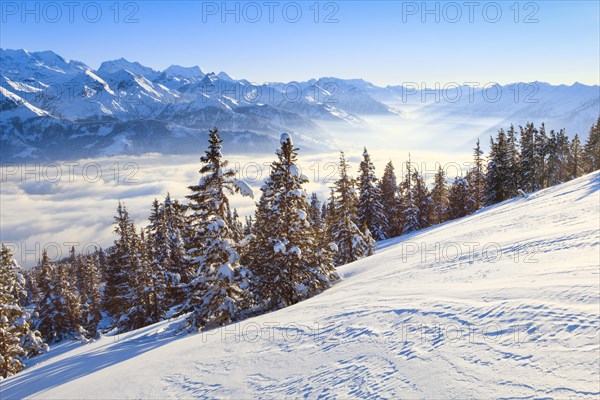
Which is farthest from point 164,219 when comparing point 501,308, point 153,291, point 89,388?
point 501,308

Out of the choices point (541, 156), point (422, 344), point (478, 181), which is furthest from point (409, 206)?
point (422, 344)

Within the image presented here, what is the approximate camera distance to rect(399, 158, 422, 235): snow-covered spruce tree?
1982 inches

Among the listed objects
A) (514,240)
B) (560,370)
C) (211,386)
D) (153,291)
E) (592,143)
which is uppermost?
(592,143)

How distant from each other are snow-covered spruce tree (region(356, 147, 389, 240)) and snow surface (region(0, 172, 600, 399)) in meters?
26.9

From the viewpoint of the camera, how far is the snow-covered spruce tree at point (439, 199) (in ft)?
185

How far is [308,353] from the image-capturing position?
970 cm

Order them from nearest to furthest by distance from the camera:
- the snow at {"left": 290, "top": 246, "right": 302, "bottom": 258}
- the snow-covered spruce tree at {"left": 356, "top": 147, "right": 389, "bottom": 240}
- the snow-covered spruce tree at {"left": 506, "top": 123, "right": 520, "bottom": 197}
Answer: the snow at {"left": 290, "top": 246, "right": 302, "bottom": 258} → the snow-covered spruce tree at {"left": 356, "top": 147, "right": 389, "bottom": 240} → the snow-covered spruce tree at {"left": 506, "top": 123, "right": 520, "bottom": 197}

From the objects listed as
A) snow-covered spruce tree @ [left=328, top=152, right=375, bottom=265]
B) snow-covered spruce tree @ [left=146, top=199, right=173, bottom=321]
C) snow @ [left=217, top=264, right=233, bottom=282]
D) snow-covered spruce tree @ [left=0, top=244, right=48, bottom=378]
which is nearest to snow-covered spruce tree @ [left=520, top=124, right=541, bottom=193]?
snow-covered spruce tree @ [left=328, top=152, right=375, bottom=265]

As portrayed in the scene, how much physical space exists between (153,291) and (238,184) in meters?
22.3

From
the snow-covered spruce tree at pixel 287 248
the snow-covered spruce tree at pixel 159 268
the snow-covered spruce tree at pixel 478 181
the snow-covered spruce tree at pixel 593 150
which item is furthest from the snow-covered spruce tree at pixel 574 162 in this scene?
the snow-covered spruce tree at pixel 159 268

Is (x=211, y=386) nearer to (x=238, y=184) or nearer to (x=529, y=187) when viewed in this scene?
(x=238, y=184)

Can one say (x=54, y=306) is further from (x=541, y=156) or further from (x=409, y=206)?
(x=541, y=156)

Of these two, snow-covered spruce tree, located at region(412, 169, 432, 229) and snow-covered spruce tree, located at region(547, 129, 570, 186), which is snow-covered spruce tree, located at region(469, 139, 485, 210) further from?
snow-covered spruce tree, located at region(547, 129, 570, 186)

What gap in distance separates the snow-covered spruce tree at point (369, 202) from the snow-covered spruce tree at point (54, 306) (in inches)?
1504
